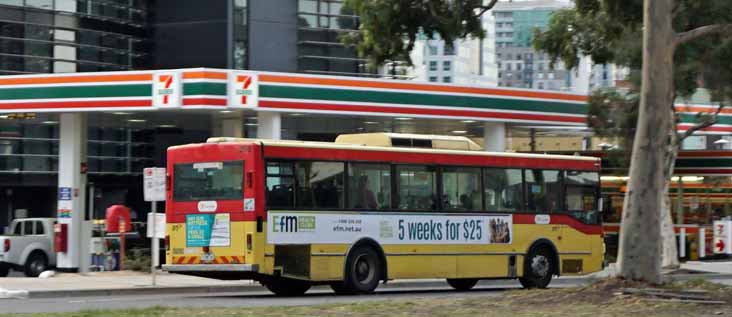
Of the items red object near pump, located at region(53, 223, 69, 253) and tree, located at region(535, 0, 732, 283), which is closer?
tree, located at region(535, 0, 732, 283)

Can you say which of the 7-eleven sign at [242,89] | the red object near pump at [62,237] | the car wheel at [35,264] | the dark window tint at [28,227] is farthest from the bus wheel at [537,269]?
the dark window tint at [28,227]

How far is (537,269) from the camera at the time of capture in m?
27.0

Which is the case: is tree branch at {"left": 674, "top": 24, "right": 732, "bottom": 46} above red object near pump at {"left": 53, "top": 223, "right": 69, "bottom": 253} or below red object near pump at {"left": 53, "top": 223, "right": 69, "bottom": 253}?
above

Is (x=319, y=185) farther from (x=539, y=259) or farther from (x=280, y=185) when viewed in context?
(x=539, y=259)

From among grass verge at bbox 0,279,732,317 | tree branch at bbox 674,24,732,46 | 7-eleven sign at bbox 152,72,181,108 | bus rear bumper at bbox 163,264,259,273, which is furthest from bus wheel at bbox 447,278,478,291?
tree branch at bbox 674,24,732,46

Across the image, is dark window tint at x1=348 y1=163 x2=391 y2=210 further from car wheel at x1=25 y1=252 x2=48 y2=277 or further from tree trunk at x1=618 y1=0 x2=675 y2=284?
car wheel at x1=25 y1=252 x2=48 y2=277

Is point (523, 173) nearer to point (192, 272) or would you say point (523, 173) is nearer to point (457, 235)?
point (457, 235)

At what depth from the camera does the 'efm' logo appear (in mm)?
22359

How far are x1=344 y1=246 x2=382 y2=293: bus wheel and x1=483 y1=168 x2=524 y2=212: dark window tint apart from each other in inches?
126

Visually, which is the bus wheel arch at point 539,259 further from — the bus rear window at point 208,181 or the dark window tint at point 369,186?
the bus rear window at point 208,181

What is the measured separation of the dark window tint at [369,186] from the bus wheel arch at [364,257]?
27.2 inches

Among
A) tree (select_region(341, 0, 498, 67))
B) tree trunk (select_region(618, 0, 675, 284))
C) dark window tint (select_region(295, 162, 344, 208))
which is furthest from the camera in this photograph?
dark window tint (select_region(295, 162, 344, 208))

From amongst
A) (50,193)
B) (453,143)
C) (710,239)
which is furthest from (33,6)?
(710,239)

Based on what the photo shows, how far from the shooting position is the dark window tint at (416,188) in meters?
24.7
